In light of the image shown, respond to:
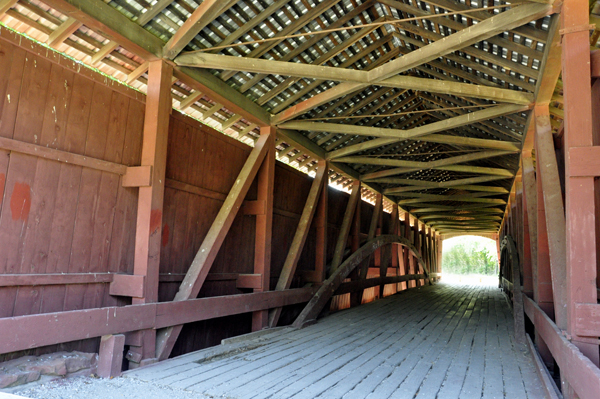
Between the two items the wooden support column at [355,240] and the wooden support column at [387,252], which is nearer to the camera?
the wooden support column at [355,240]

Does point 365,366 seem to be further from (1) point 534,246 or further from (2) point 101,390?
(1) point 534,246

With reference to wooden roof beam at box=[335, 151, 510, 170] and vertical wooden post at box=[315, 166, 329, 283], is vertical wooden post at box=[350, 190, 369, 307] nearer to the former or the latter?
wooden roof beam at box=[335, 151, 510, 170]

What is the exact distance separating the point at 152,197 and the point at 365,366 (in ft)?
8.09

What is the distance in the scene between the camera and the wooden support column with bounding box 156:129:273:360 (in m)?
3.93

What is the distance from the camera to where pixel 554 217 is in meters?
3.73

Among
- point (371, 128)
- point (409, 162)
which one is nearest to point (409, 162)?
point (409, 162)

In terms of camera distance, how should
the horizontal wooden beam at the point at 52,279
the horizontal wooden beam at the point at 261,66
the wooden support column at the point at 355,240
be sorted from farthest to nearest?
the wooden support column at the point at 355,240 → the horizontal wooden beam at the point at 261,66 → the horizontal wooden beam at the point at 52,279

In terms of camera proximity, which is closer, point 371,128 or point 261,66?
point 261,66

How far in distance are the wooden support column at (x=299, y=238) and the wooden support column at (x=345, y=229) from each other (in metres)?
1.23

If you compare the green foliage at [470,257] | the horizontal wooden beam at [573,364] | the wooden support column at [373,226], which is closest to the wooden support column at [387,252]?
the wooden support column at [373,226]

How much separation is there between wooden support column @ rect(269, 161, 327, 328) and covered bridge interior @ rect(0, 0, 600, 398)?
32 mm

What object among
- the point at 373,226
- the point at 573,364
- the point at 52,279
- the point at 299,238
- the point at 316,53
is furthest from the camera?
the point at 373,226

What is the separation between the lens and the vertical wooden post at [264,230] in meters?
5.53

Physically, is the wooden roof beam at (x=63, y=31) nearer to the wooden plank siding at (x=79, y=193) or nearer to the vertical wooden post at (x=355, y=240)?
the wooden plank siding at (x=79, y=193)
